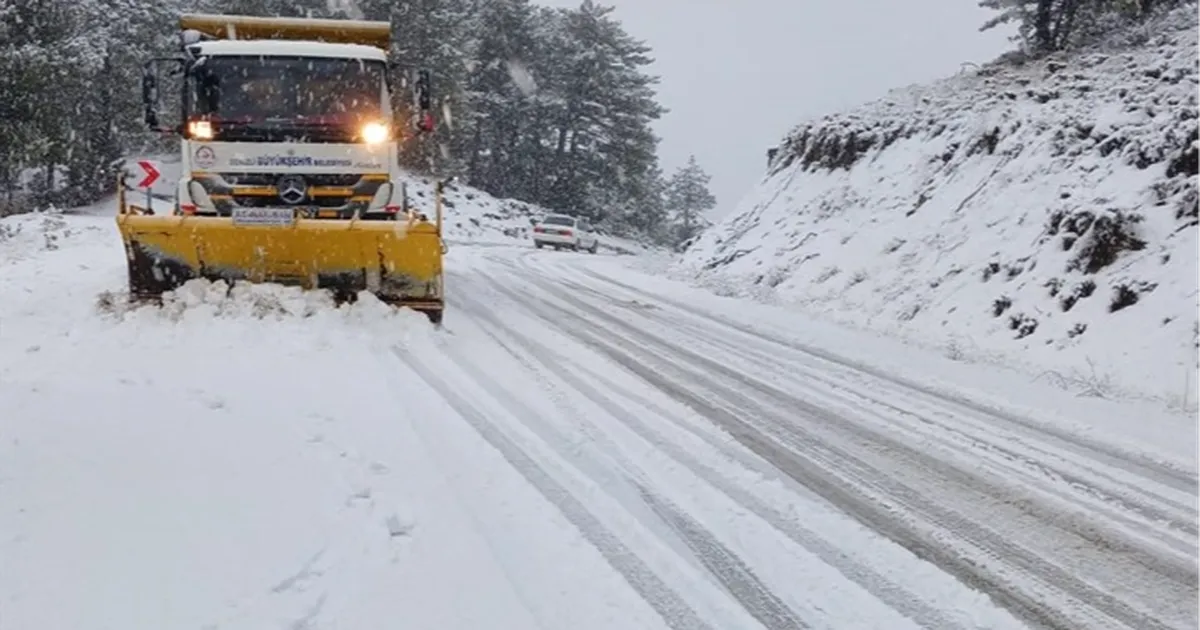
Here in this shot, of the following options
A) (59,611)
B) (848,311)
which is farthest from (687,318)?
(59,611)

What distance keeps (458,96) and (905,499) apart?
37.6 m

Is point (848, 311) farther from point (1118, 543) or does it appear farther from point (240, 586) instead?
point (240, 586)

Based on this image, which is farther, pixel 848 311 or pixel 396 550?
pixel 848 311

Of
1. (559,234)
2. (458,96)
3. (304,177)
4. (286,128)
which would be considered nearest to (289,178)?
(304,177)

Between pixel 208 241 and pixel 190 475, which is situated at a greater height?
pixel 208 241

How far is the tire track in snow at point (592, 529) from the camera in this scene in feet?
10.7

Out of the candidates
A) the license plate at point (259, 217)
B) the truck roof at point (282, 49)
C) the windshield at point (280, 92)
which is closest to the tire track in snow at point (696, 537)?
the license plate at point (259, 217)

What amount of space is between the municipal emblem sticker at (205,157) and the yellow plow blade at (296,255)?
754 millimetres

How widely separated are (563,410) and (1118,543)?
125 inches

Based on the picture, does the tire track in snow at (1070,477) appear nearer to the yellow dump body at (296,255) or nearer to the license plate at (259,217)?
the yellow dump body at (296,255)

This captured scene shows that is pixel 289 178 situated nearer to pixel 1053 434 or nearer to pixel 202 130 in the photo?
pixel 202 130

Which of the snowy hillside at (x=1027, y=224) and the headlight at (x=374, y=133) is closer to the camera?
the snowy hillside at (x=1027, y=224)

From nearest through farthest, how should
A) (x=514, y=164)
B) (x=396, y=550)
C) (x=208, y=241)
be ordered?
(x=396, y=550), (x=208, y=241), (x=514, y=164)

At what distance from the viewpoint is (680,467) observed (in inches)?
190
